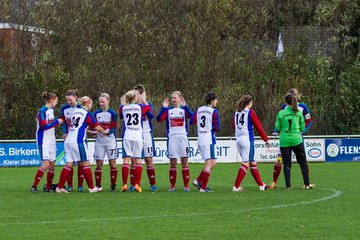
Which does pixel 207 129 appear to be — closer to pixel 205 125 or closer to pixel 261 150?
pixel 205 125

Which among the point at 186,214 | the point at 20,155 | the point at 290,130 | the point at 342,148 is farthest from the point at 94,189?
the point at 342,148

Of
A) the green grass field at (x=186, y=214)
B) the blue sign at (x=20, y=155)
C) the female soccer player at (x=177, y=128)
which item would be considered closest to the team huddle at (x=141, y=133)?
the female soccer player at (x=177, y=128)

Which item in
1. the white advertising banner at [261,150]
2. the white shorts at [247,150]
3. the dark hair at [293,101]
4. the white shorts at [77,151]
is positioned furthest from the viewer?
the white advertising banner at [261,150]

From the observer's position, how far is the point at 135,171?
19.7 meters

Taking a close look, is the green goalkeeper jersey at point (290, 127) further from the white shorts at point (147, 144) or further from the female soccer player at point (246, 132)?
the white shorts at point (147, 144)

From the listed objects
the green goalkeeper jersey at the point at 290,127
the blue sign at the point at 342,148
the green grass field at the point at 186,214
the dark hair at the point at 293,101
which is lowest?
the green grass field at the point at 186,214

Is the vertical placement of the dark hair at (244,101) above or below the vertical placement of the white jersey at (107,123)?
above

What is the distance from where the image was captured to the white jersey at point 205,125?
19672 millimetres

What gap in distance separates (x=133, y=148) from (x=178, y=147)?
96cm

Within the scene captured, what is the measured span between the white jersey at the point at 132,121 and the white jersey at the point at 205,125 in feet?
4.12

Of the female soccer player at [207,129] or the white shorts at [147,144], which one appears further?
the white shorts at [147,144]

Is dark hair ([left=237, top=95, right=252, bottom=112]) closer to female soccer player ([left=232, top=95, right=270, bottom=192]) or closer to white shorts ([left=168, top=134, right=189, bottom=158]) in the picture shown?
female soccer player ([left=232, top=95, right=270, bottom=192])

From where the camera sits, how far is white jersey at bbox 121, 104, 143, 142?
763 inches

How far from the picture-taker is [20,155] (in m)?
34.1
